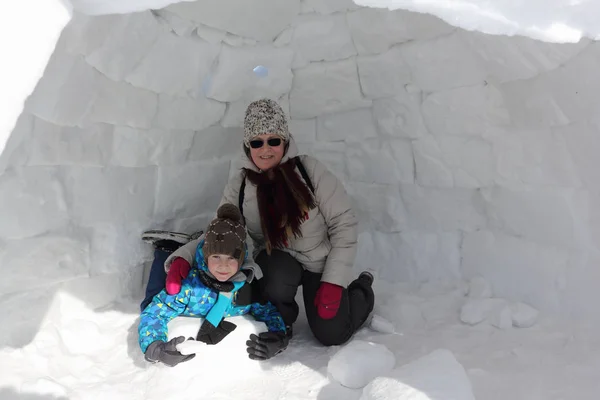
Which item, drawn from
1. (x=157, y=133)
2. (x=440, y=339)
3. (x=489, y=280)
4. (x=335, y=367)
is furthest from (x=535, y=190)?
(x=157, y=133)

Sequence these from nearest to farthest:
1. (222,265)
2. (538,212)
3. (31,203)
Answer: (31,203), (222,265), (538,212)

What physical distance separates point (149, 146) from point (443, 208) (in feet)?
4.50

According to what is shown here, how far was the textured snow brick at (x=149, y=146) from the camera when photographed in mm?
2205

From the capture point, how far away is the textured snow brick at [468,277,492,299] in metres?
2.38

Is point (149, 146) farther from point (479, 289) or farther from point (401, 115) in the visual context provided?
point (479, 289)

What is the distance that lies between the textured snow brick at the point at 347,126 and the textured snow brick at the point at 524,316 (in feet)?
3.52

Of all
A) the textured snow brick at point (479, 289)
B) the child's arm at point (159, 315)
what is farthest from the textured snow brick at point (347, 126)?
the child's arm at point (159, 315)

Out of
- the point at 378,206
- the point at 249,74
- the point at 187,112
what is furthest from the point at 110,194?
the point at 378,206

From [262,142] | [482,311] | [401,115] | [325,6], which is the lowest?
[482,311]

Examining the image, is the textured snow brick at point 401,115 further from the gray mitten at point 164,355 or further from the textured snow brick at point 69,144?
the gray mitten at point 164,355

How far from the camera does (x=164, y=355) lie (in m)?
1.84

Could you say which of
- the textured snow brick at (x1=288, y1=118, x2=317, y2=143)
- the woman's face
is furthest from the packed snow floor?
the textured snow brick at (x1=288, y1=118, x2=317, y2=143)

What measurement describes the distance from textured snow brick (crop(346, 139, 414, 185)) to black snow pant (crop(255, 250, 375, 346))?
705 mm

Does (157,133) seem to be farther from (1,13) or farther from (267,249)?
(1,13)
